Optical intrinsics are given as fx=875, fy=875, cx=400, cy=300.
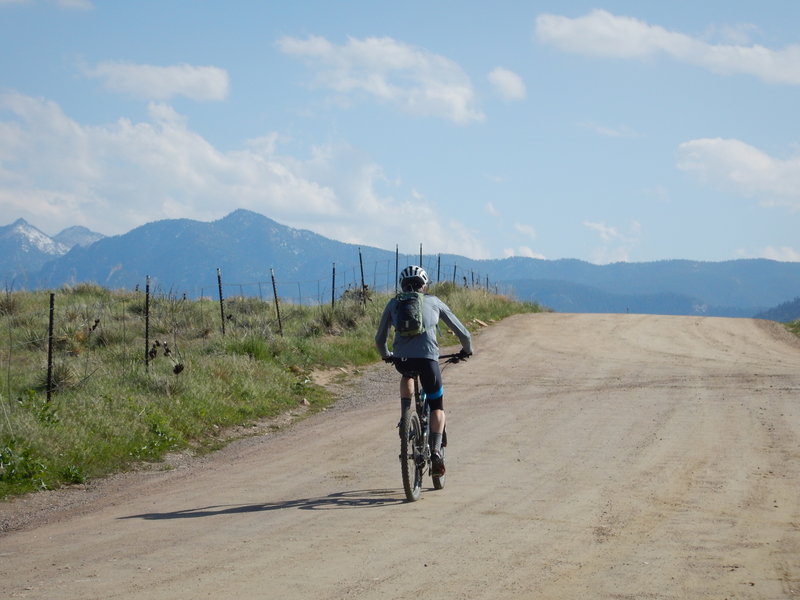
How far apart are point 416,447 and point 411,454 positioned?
164 mm

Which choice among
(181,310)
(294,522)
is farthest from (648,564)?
(181,310)

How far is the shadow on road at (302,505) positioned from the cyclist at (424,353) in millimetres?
654

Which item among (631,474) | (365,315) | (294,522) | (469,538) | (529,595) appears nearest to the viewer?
(529,595)

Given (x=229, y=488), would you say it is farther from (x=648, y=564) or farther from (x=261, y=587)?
(x=648, y=564)

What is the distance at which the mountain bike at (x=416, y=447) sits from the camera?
8.48 m

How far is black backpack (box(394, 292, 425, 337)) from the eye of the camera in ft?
28.2

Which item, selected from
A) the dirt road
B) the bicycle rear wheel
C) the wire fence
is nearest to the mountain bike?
the bicycle rear wheel

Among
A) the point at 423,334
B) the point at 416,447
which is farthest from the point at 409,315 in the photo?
the point at 416,447

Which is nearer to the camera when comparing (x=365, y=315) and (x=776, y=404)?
(x=776, y=404)

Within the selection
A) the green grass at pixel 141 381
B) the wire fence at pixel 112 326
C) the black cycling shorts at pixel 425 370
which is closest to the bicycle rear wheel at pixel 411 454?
the black cycling shorts at pixel 425 370

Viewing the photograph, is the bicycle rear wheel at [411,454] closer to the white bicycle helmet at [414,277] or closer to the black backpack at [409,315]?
the black backpack at [409,315]

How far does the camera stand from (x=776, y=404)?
14.5 m

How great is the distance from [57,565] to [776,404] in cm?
1185

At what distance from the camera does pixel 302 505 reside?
8.50 meters
